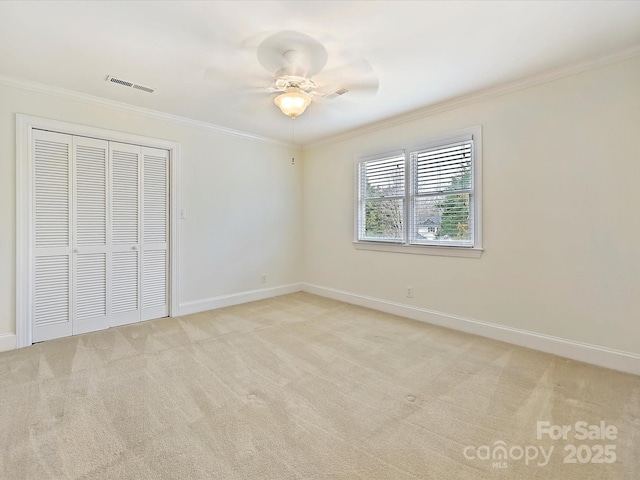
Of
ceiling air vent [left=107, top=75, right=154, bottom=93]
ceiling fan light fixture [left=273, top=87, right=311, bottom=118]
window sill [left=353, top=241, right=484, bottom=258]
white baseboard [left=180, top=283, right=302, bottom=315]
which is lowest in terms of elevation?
white baseboard [left=180, top=283, right=302, bottom=315]

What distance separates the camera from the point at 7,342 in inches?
115

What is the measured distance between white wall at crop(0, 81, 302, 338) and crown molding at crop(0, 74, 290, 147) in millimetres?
44

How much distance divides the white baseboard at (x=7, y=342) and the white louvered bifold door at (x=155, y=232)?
3.76 ft

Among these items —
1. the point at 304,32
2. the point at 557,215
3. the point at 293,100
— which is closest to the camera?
the point at 304,32

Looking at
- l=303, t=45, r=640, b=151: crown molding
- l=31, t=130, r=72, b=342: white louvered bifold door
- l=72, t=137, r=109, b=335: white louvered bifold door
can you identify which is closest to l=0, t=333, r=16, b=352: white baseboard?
l=31, t=130, r=72, b=342: white louvered bifold door

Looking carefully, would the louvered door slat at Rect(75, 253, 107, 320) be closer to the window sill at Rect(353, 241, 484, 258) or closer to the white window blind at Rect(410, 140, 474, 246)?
the window sill at Rect(353, 241, 484, 258)

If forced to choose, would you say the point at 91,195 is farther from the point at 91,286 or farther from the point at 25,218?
the point at 91,286

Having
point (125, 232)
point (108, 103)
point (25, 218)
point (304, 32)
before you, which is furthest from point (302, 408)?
point (108, 103)

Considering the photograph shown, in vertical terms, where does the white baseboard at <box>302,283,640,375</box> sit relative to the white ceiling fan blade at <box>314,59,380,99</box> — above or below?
below

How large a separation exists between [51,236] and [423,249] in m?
4.11

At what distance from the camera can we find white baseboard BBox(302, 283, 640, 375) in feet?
8.29

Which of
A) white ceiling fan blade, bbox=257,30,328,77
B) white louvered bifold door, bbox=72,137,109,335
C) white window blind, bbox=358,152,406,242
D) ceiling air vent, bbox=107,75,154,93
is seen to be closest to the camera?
white ceiling fan blade, bbox=257,30,328,77

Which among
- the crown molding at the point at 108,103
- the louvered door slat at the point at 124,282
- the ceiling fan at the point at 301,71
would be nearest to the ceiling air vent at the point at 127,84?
the crown molding at the point at 108,103

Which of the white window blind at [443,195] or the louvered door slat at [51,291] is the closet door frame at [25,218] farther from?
the white window blind at [443,195]
